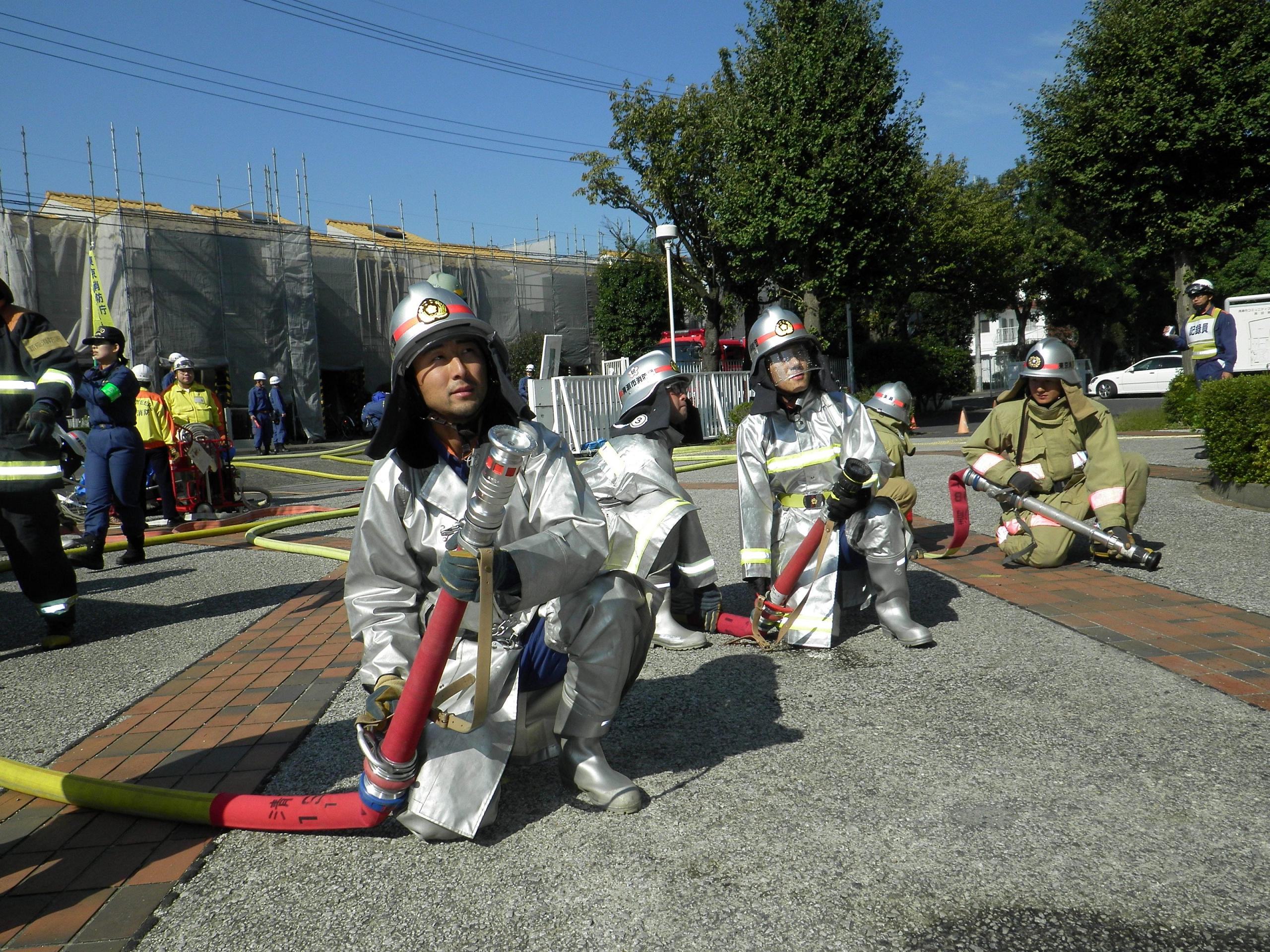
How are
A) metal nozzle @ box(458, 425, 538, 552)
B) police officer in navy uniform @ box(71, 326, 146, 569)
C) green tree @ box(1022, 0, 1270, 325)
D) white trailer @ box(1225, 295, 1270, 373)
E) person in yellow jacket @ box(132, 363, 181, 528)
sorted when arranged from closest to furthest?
metal nozzle @ box(458, 425, 538, 552)
police officer in navy uniform @ box(71, 326, 146, 569)
person in yellow jacket @ box(132, 363, 181, 528)
white trailer @ box(1225, 295, 1270, 373)
green tree @ box(1022, 0, 1270, 325)

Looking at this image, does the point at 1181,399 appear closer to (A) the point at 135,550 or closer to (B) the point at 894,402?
(B) the point at 894,402

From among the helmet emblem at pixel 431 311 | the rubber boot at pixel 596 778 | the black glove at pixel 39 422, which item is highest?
the helmet emblem at pixel 431 311

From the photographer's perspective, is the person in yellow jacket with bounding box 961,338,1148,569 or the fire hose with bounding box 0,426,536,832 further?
the person in yellow jacket with bounding box 961,338,1148,569

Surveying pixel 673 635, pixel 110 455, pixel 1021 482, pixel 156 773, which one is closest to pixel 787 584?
pixel 673 635

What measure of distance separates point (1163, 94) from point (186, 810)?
23.5 meters

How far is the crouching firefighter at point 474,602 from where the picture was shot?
2682 millimetres

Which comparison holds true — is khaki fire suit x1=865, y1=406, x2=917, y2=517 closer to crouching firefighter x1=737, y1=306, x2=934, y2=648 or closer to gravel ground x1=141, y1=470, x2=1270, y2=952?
crouching firefighter x1=737, y1=306, x2=934, y2=648

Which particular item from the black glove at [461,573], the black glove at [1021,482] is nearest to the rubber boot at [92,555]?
the black glove at [461,573]

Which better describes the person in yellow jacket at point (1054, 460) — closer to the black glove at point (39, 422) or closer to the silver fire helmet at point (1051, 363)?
the silver fire helmet at point (1051, 363)

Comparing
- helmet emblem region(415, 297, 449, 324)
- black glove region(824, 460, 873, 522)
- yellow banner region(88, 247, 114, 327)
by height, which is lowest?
black glove region(824, 460, 873, 522)

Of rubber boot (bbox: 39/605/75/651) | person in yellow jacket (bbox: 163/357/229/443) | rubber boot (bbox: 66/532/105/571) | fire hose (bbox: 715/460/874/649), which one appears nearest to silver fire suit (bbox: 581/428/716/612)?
fire hose (bbox: 715/460/874/649)

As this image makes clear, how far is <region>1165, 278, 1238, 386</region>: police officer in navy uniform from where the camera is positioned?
10.3 meters

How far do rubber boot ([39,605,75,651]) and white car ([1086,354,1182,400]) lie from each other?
32867 mm

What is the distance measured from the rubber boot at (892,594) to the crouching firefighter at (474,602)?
6.75 ft
